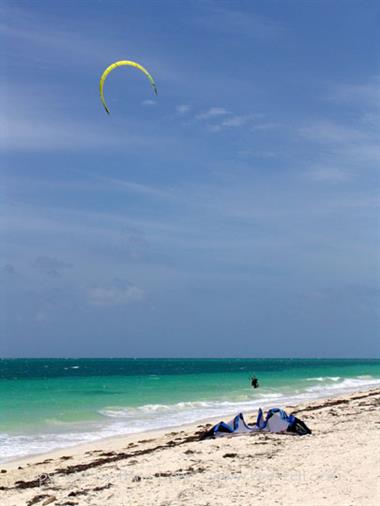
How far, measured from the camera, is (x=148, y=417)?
83.1 feet

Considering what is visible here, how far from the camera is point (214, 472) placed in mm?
11180

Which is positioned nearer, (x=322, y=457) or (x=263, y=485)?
(x=263, y=485)

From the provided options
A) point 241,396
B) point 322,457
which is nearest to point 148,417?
point 241,396

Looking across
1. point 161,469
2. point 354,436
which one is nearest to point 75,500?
point 161,469

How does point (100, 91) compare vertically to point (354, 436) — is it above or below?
above

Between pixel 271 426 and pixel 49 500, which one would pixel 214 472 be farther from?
pixel 271 426

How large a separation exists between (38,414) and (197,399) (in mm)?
10182

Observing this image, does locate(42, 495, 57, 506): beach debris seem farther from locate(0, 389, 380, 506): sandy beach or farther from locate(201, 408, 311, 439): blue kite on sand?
locate(201, 408, 311, 439): blue kite on sand

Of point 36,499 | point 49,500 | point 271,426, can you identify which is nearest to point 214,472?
point 49,500

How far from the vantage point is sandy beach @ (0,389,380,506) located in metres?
9.38

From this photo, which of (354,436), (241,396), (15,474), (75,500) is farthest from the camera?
(241,396)

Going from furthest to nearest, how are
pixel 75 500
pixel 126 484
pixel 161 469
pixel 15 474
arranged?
pixel 15 474 → pixel 161 469 → pixel 126 484 → pixel 75 500

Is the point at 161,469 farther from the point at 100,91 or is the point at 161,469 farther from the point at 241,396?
the point at 241,396

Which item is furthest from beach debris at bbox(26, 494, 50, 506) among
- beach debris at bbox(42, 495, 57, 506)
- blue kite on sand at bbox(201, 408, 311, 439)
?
blue kite on sand at bbox(201, 408, 311, 439)
